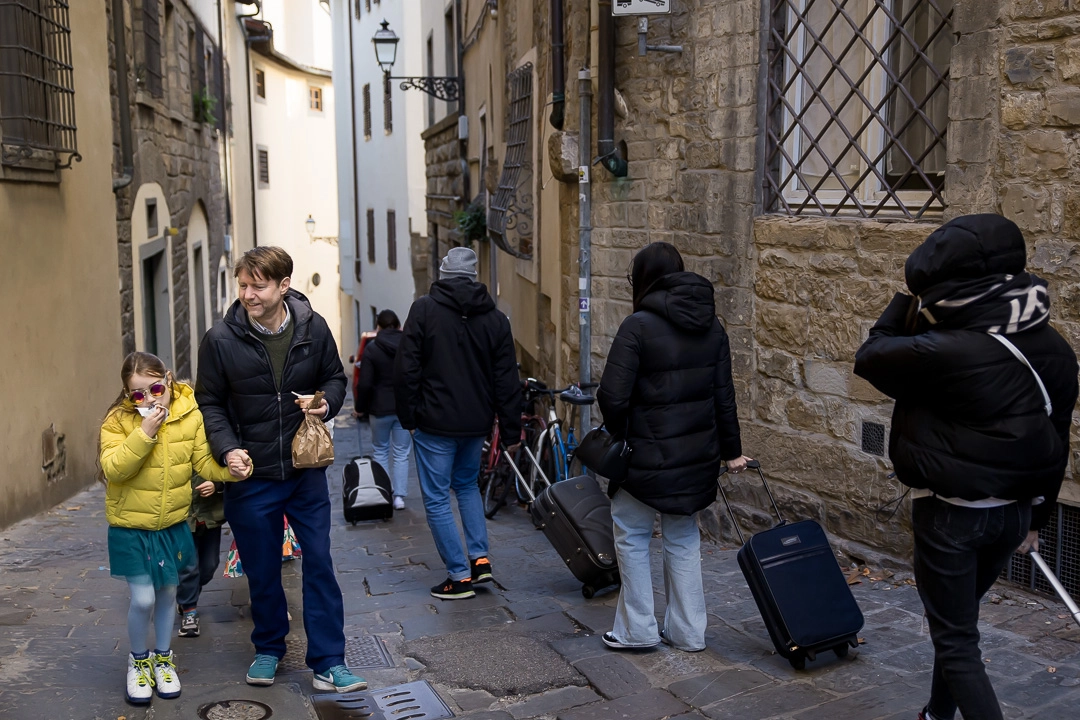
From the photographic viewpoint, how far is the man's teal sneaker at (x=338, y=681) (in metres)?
3.99

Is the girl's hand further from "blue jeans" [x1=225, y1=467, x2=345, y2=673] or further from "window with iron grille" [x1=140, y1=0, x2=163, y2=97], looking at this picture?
"window with iron grille" [x1=140, y1=0, x2=163, y2=97]

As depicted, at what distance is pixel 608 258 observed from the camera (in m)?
6.92

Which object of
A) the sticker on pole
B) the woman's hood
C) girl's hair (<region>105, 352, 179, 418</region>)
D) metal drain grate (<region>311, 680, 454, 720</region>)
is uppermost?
the sticker on pole

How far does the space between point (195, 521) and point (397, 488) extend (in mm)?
3880

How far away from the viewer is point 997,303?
304 cm

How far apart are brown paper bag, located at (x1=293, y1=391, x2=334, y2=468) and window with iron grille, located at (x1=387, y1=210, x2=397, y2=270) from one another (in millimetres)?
18126

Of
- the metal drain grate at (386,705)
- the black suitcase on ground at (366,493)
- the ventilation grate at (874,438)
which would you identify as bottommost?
the black suitcase on ground at (366,493)

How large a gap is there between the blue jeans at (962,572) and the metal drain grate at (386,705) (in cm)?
171

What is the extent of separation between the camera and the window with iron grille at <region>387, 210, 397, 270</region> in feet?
72.3

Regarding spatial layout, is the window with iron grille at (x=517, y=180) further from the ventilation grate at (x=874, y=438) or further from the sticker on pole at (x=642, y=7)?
the ventilation grate at (x=874, y=438)

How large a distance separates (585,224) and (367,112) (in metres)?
18.3

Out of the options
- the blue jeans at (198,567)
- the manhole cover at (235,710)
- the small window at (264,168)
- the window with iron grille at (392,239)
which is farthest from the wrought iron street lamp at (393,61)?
the small window at (264,168)

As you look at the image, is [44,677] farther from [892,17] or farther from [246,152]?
[246,152]

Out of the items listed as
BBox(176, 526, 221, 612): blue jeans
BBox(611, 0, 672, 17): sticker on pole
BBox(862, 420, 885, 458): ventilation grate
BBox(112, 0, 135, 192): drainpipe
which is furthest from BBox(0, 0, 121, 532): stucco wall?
BBox(862, 420, 885, 458): ventilation grate
